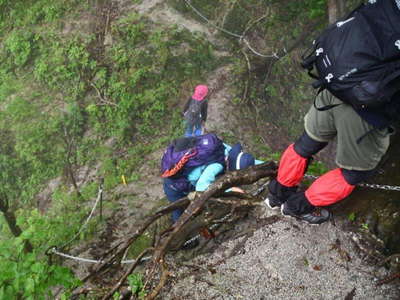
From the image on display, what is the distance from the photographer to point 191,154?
3914 mm

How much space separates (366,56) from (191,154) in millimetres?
2066

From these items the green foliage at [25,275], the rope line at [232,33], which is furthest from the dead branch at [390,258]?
the rope line at [232,33]

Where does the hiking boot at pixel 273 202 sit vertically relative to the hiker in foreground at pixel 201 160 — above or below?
below

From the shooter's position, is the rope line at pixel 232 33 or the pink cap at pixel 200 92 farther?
the rope line at pixel 232 33

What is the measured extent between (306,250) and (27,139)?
7.39m

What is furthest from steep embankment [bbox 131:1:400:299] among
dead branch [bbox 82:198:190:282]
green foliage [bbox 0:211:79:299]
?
green foliage [bbox 0:211:79:299]

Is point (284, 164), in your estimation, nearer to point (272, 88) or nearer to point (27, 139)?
point (272, 88)

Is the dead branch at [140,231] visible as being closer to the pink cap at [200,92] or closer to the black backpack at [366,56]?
the black backpack at [366,56]

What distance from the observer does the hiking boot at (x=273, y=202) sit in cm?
356

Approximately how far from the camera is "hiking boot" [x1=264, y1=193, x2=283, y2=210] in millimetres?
3560

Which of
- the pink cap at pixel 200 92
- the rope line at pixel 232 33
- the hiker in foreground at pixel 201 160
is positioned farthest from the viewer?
the rope line at pixel 232 33

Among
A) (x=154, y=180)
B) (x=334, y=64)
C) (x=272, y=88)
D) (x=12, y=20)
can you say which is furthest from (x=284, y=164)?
(x=12, y=20)

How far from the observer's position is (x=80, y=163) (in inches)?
332

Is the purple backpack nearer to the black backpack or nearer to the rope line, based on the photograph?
the black backpack
